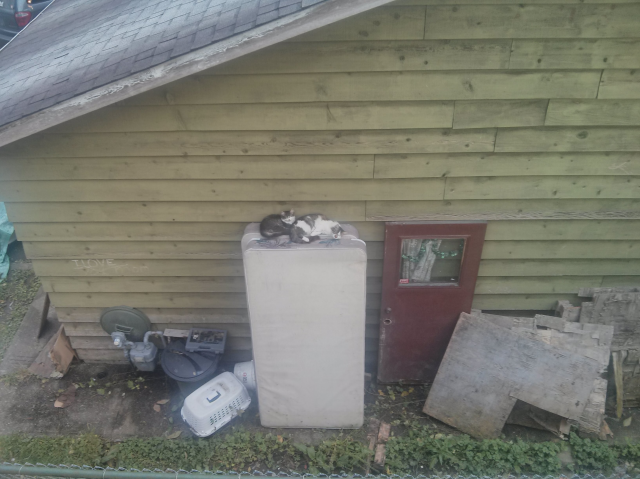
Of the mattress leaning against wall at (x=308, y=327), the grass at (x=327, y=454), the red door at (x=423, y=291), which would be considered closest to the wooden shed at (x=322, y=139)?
the red door at (x=423, y=291)

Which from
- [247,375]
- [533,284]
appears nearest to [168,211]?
[247,375]

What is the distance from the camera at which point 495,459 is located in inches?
148

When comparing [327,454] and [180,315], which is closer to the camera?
[327,454]

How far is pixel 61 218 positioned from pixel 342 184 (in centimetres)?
246

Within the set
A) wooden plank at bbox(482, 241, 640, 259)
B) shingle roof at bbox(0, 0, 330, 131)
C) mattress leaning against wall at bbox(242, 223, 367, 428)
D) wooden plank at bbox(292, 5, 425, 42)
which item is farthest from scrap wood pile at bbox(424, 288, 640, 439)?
shingle roof at bbox(0, 0, 330, 131)

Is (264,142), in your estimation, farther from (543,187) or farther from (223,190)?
(543,187)

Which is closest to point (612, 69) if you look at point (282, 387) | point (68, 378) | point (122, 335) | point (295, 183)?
point (295, 183)

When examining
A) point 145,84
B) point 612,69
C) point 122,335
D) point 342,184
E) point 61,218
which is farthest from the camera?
point 122,335

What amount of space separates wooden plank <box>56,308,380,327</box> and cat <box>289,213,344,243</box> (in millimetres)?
1222

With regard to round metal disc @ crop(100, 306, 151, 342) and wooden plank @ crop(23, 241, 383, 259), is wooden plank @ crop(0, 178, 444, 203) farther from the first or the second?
round metal disc @ crop(100, 306, 151, 342)

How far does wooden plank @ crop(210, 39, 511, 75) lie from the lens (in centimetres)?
319

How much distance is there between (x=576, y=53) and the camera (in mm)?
3182

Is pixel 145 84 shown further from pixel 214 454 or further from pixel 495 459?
pixel 495 459

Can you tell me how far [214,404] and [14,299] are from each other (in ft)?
11.6
